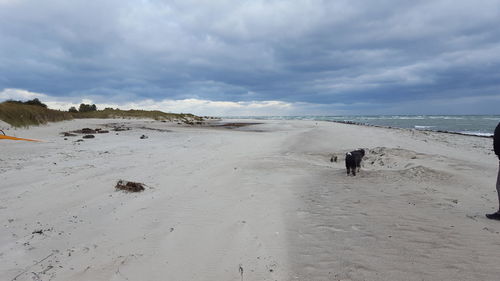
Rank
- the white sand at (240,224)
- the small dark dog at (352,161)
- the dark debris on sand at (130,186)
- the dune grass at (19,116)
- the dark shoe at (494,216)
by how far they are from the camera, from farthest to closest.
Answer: the dune grass at (19,116)
the small dark dog at (352,161)
the dark debris on sand at (130,186)
the dark shoe at (494,216)
the white sand at (240,224)

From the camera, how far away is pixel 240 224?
4.46 meters

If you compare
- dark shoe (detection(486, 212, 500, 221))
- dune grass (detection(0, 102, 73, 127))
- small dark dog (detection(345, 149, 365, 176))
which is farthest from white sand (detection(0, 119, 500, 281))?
dune grass (detection(0, 102, 73, 127))

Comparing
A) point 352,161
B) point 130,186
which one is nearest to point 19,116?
point 130,186

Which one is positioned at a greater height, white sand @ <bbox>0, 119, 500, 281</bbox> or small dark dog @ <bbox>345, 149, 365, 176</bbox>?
small dark dog @ <bbox>345, 149, 365, 176</bbox>

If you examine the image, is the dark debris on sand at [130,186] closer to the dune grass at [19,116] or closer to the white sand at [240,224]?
the white sand at [240,224]

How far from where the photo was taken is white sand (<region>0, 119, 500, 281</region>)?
315cm

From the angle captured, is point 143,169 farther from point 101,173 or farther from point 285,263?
point 285,263

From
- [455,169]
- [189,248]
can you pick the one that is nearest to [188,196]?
[189,248]

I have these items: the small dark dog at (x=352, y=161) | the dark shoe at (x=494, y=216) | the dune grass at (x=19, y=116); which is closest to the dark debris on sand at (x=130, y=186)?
the small dark dog at (x=352, y=161)

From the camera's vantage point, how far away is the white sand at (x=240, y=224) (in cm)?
315

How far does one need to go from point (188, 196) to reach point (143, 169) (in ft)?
9.43

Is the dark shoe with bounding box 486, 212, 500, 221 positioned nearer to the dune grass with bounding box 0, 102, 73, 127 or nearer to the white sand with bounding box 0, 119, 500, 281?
the white sand with bounding box 0, 119, 500, 281

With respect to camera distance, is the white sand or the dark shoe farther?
the dark shoe

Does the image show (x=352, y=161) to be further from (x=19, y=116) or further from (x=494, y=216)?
(x=19, y=116)
